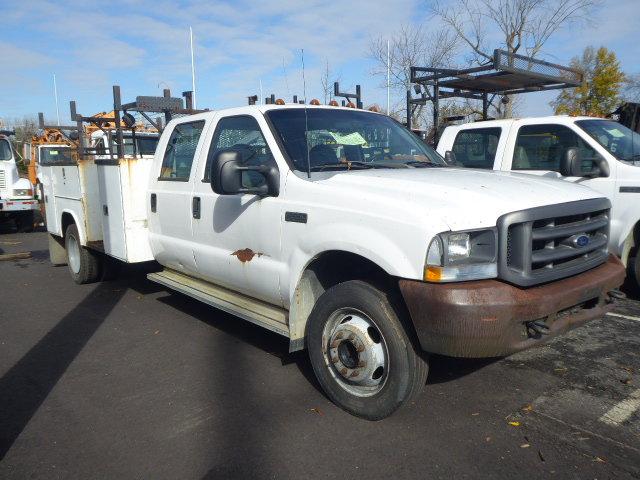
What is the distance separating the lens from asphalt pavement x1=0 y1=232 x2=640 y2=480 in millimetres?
2945

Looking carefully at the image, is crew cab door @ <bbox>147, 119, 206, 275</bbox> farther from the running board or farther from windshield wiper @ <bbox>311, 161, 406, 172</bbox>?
windshield wiper @ <bbox>311, 161, 406, 172</bbox>

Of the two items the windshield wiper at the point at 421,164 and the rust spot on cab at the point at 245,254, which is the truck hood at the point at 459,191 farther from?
the rust spot on cab at the point at 245,254

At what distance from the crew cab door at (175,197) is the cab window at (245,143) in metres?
0.24

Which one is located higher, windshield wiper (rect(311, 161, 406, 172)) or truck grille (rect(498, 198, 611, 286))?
windshield wiper (rect(311, 161, 406, 172))

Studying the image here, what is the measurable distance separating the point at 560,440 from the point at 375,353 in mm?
1168

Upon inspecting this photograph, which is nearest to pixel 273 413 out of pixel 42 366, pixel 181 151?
pixel 42 366

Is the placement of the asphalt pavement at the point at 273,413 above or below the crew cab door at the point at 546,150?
below

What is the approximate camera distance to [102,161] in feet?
19.6

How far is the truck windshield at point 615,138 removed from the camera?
20.1 feet

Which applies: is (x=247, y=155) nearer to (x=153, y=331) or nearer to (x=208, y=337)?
(x=208, y=337)

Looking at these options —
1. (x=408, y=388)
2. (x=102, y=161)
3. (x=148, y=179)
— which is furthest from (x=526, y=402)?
(x=102, y=161)

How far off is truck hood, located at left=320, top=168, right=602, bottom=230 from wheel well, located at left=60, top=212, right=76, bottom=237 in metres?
4.97

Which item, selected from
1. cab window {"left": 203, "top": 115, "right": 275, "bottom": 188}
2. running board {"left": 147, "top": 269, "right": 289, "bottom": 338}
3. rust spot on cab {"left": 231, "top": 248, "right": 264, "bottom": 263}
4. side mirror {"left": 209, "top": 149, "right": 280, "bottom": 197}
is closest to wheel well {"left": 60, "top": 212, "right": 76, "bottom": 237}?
running board {"left": 147, "top": 269, "right": 289, "bottom": 338}

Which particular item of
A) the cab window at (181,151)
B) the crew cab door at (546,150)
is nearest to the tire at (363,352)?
the cab window at (181,151)
